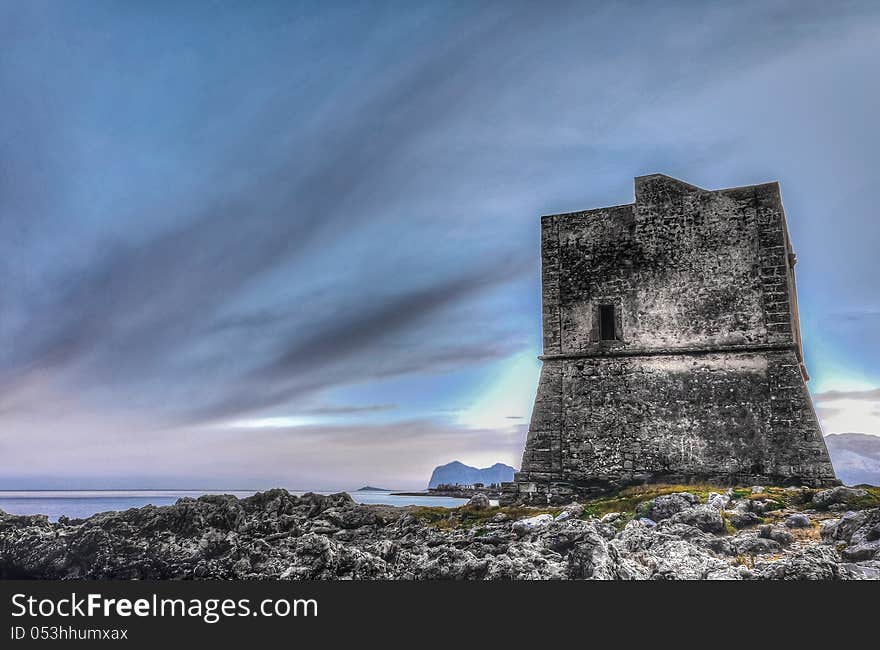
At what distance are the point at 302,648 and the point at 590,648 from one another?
3399mm

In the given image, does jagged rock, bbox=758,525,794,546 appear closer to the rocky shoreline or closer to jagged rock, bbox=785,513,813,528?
the rocky shoreline

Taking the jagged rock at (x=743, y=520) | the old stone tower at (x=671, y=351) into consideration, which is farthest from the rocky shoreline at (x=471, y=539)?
the old stone tower at (x=671, y=351)

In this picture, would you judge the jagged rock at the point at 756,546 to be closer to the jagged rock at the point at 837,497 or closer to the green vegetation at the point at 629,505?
the green vegetation at the point at 629,505

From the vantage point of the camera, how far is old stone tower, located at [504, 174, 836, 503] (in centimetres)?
1712

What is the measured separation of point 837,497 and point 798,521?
1773 millimetres

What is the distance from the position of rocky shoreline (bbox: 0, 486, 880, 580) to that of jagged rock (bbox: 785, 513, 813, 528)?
0.9 inches

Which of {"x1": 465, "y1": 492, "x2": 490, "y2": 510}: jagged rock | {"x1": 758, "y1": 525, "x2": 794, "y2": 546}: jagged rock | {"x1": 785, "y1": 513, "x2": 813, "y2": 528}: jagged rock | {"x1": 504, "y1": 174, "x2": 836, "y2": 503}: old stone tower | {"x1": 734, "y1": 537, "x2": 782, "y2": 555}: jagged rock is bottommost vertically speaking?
{"x1": 734, "y1": 537, "x2": 782, "y2": 555}: jagged rock

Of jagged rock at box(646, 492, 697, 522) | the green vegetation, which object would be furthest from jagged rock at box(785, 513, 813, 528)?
jagged rock at box(646, 492, 697, 522)

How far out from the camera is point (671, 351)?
18438 millimetres

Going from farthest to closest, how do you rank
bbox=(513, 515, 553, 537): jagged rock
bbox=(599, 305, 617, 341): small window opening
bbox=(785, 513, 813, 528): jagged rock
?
1. bbox=(599, 305, 617, 341): small window opening
2. bbox=(513, 515, 553, 537): jagged rock
3. bbox=(785, 513, 813, 528): jagged rock

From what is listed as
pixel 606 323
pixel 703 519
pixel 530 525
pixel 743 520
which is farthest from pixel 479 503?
pixel 743 520

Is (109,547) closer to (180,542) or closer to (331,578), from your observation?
(180,542)

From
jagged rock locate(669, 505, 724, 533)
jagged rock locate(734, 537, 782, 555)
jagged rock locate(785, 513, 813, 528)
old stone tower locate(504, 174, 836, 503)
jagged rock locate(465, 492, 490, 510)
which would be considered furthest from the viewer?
old stone tower locate(504, 174, 836, 503)

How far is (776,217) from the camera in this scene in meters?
18.0
